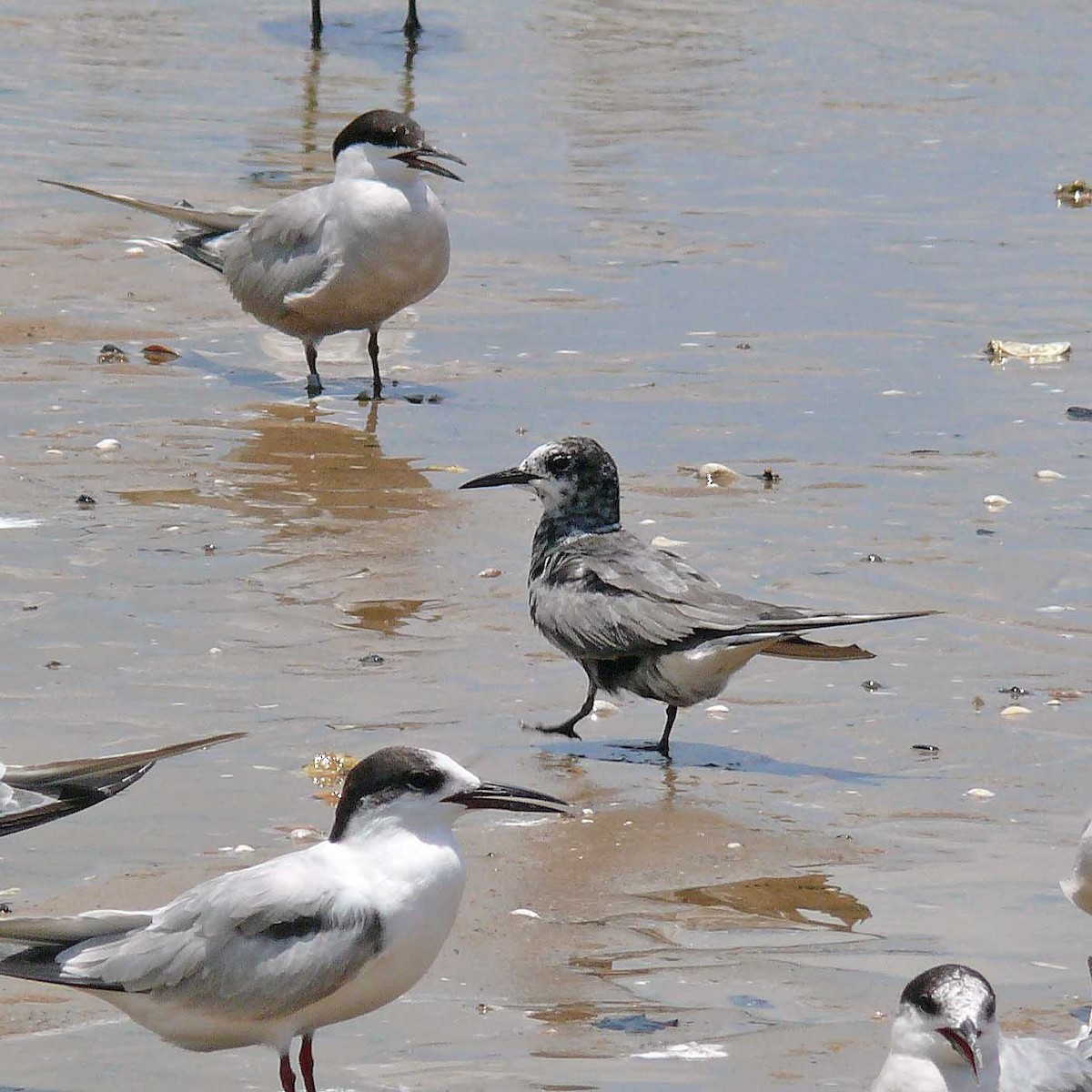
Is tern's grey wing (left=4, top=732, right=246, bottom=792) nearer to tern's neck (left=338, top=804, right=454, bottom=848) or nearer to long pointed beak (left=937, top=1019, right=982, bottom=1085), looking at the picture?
tern's neck (left=338, top=804, right=454, bottom=848)

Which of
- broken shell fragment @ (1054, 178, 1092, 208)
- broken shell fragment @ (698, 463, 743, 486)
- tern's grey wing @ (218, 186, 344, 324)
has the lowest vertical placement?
broken shell fragment @ (698, 463, 743, 486)

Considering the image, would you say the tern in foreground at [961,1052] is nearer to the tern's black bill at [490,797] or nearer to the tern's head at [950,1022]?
the tern's head at [950,1022]

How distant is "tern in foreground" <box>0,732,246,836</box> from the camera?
4203mm

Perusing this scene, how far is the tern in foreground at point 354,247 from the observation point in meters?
9.73

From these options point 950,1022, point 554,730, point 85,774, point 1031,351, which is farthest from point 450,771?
point 1031,351

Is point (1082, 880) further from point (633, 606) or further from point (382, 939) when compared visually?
point (633, 606)

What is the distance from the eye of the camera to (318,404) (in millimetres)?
9656

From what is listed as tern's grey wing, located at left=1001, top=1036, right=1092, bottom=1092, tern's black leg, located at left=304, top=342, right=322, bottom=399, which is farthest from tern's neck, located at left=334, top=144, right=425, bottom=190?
tern's grey wing, located at left=1001, top=1036, right=1092, bottom=1092

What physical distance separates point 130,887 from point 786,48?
15.2 meters

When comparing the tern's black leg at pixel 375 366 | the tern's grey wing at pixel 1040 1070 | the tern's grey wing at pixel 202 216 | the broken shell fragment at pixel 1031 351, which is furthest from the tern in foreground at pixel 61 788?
the tern's grey wing at pixel 202 216

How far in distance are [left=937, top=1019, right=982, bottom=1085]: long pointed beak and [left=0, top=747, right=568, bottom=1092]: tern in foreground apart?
3.21 ft

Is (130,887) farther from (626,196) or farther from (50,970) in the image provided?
(626,196)

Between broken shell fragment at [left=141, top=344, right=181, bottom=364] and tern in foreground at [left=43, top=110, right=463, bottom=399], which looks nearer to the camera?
tern in foreground at [left=43, top=110, right=463, bottom=399]

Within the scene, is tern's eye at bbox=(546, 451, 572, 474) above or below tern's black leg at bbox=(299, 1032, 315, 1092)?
above
